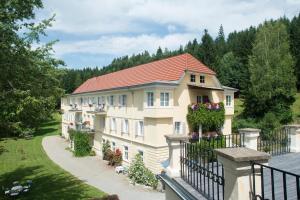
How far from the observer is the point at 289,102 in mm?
44375

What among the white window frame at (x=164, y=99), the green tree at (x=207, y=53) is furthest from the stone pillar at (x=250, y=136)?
the green tree at (x=207, y=53)

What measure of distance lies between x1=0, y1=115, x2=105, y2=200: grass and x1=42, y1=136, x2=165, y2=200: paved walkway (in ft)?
3.14

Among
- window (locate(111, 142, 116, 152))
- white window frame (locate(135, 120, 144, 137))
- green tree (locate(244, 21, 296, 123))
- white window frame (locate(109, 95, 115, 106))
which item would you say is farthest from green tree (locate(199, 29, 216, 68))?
white window frame (locate(135, 120, 144, 137))

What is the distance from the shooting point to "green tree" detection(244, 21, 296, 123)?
42.9 meters

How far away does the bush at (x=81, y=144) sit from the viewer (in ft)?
126

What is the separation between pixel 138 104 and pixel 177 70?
5073 mm

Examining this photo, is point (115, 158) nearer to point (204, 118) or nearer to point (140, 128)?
point (140, 128)

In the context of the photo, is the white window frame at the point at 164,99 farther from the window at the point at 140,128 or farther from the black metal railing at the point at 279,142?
the black metal railing at the point at 279,142

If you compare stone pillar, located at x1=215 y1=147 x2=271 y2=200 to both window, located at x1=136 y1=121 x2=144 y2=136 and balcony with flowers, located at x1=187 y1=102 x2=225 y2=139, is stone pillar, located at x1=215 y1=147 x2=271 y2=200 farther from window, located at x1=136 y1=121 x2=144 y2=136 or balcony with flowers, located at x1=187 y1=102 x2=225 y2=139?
window, located at x1=136 y1=121 x2=144 y2=136

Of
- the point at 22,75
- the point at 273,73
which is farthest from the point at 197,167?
the point at 273,73

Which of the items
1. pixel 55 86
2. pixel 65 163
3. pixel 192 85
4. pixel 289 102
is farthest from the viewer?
pixel 289 102

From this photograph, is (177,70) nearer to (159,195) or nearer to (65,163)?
(159,195)

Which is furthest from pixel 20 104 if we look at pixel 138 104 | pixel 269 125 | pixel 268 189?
pixel 269 125

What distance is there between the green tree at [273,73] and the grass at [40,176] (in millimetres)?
31053
